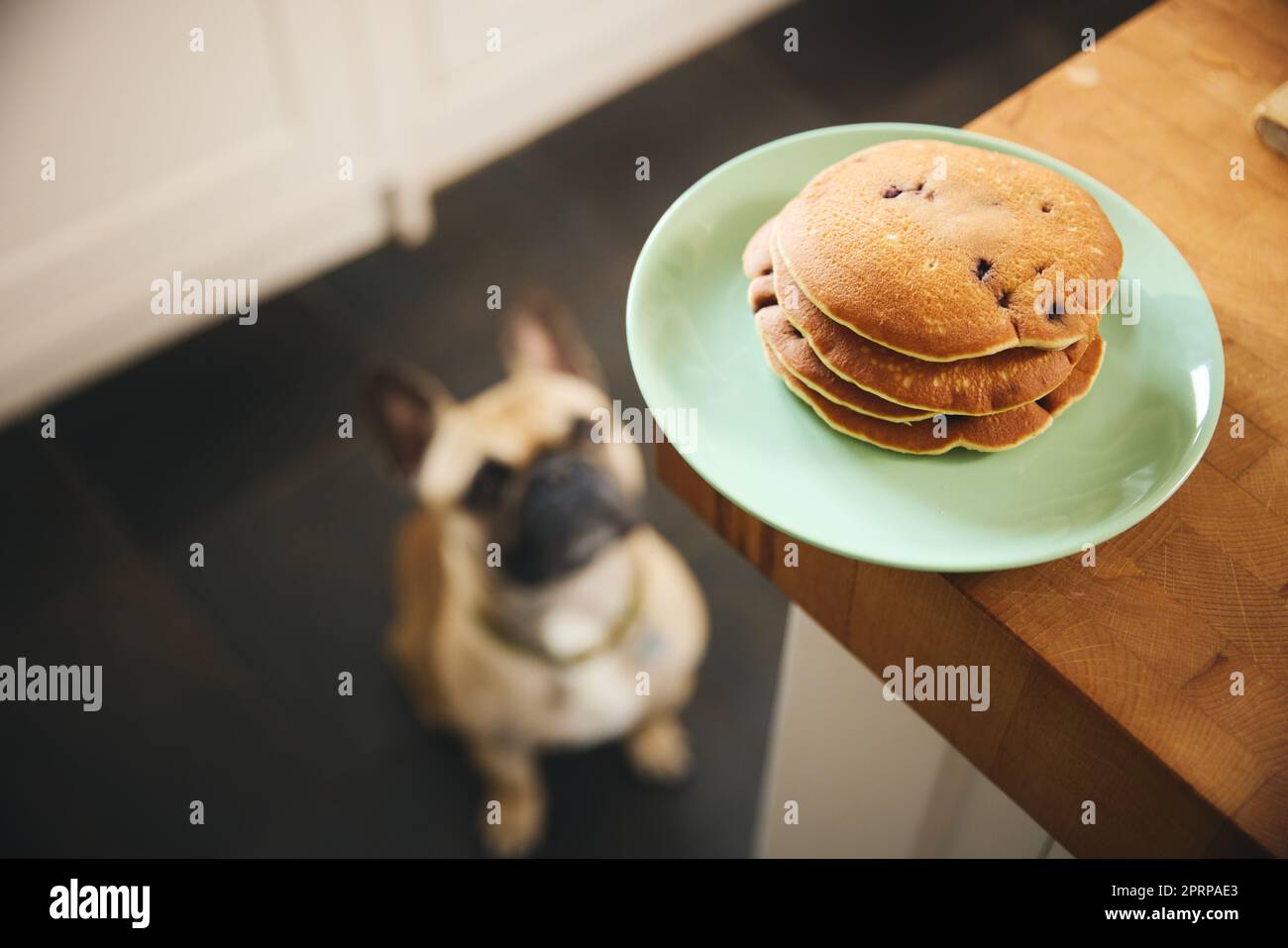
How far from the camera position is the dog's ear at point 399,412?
1.23 m

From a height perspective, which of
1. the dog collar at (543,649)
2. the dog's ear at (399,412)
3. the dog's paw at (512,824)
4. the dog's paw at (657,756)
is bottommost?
the dog's paw at (512,824)

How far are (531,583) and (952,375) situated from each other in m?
0.82

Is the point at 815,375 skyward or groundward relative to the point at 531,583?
skyward

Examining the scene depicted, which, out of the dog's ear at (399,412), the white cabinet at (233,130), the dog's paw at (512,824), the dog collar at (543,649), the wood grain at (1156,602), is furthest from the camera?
the white cabinet at (233,130)

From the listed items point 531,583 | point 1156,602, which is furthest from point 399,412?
point 1156,602

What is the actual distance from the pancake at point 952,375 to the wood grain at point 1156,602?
10 cm

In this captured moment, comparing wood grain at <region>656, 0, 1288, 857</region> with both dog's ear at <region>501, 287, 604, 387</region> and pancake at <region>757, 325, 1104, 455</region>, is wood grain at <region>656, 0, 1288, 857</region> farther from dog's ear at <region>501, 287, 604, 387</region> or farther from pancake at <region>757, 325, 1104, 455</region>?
dog's ear at <region>501, 287, 604, 387</region>

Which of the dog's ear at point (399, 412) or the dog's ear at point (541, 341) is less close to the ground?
the dog's ear at point (541, 341)

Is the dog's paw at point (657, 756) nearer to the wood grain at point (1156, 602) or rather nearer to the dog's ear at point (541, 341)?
the dog's ear at point (541, 341)

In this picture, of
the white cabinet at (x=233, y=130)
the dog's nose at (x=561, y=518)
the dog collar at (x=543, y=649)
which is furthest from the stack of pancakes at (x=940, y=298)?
the white cabinet at (x=233, y=130)

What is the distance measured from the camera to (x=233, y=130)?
1.90 meters

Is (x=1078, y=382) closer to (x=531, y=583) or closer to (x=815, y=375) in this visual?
(x=815, y=375)

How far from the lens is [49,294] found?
6.18ft
